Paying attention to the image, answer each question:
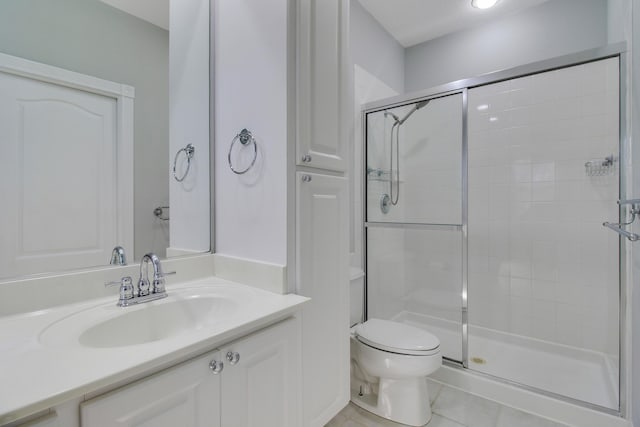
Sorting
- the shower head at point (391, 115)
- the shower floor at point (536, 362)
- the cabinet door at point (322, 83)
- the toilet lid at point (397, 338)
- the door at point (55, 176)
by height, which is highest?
the shower head at point (391, 115)

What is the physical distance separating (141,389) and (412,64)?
310cm

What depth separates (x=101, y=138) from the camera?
108 centimetres

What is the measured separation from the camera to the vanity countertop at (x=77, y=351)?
1.68 ft

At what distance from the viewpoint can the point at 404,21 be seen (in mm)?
2445

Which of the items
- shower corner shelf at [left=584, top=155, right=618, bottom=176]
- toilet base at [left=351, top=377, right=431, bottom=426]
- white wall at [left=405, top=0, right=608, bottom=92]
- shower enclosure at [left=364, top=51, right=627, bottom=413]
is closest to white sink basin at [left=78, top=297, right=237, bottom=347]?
toilet base at [left=351, top=377, right=431, bottom=426]

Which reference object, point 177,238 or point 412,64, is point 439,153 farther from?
point 177,238

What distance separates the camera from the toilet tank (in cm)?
207

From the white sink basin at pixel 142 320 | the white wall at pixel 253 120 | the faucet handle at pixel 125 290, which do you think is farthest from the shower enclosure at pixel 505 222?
the faucet handle at pixel 125 290

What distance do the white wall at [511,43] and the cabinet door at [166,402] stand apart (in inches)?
112

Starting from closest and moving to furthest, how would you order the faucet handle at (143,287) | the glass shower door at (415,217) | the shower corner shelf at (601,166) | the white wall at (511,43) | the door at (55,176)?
the door at (55,176)
the faucet handle at (143,287)
the shower corner shelf at (601,166)
the white wall at (511,43)
the glass shower door at (415,217)

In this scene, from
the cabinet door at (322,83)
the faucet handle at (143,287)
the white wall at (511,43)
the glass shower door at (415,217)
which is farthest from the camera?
the glass shower door at (415,217)

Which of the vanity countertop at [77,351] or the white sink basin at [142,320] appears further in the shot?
the white sink basin at [142,320]

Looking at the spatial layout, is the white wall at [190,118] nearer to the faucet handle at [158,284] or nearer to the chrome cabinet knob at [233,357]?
the faucet handle at [158,284]

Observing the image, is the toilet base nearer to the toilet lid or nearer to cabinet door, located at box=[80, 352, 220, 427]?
the toilet lid
